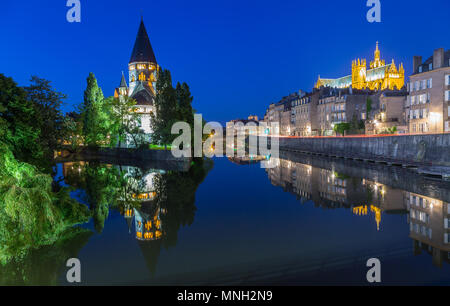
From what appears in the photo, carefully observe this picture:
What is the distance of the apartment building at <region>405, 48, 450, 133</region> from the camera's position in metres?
50.4

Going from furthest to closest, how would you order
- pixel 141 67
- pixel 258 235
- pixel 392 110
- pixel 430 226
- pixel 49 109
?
pixel 141 67 → pixel 392 110 → pixel 49 109 → pixel 430 226 → pixel 258 235

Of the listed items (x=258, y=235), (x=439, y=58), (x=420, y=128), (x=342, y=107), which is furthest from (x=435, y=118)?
(x=258, y=235)

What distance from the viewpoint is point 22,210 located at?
11148 mm

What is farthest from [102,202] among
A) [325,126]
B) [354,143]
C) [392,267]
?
[325,126]

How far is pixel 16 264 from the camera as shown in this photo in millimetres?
12102

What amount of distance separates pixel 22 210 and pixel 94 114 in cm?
5351

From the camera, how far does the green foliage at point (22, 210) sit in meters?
11.1

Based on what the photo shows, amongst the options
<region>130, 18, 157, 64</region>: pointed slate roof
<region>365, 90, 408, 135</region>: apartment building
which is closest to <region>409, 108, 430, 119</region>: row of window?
<region>365, 90, 408, 135</region>: apartment building

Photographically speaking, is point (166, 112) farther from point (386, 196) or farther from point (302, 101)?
point (302, 101)

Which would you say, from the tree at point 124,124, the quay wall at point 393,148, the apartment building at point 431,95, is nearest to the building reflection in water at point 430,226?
the quay wall at point 393,148

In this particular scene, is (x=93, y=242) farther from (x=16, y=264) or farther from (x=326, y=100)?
(x=326, y=100)

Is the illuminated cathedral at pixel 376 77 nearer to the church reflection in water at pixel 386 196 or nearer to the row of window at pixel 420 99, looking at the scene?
the row of window at pixel 420 99

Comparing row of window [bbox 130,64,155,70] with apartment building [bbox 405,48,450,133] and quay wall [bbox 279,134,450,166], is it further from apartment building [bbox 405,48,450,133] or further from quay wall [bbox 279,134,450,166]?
apartment building [bbox 405,48,450,133]

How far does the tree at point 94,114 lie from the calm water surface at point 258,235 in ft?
105
